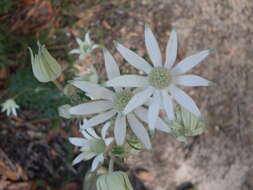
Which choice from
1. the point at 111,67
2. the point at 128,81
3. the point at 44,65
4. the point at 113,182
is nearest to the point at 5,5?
the point at 44,65

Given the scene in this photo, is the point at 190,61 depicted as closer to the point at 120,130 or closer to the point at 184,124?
the point at 184,124

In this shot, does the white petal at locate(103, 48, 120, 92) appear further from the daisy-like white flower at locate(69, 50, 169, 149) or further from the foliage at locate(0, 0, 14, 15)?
the foliage at locate(0, 0, 14, 15)

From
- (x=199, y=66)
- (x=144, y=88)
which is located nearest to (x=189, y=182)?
(x=199, y=66)

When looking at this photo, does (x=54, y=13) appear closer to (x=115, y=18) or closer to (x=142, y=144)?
(x=115, y=18)

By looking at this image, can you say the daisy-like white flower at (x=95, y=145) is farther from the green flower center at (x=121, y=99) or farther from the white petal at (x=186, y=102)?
the white petal at (x=186, y=102)

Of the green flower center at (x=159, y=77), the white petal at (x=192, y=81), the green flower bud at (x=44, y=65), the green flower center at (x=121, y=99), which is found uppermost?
the green flower bud at (x=44, y=65)

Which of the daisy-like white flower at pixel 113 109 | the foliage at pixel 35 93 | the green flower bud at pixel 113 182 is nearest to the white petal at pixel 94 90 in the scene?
the daisy-like white flower at pixel 113 109

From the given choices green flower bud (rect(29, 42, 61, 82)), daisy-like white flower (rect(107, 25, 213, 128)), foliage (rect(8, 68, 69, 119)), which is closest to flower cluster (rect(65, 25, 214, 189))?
daisy-like white flower (rect(107, 25, 213, 128))
